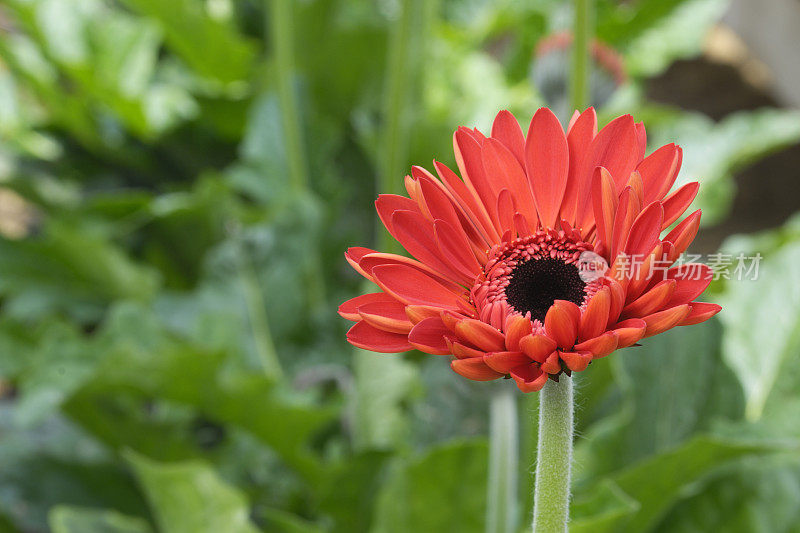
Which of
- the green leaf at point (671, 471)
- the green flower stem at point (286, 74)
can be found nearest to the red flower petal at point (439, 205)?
the green leaf at point (671, 471)

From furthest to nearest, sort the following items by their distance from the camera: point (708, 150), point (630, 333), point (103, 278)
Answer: point (708, 150) < point (103, 278) < point (630, 333)

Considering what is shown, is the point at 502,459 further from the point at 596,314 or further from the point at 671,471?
the point at 596,314

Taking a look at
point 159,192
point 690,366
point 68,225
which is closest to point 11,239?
point 68,225

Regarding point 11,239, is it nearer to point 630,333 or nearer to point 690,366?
point 690,366

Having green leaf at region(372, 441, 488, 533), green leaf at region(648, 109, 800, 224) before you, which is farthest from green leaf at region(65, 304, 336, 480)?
green leaf at region(648, 109, 800, 224)

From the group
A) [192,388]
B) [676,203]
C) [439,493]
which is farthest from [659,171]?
[192,388]

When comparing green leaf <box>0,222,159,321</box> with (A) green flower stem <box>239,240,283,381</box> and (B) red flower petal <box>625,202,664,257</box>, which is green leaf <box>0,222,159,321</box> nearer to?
(A) green flower stem <box>239,240,283,381</box>
